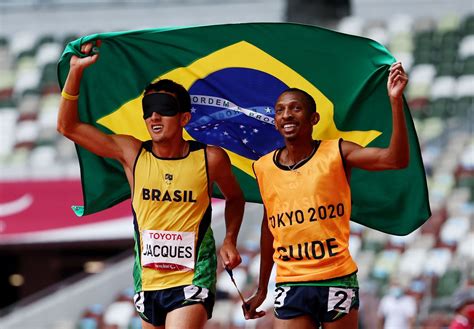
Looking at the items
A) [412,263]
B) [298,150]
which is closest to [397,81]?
[298,150]

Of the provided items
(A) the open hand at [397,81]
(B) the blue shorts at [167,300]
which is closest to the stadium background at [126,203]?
(B) the blue shorts at [167,300]

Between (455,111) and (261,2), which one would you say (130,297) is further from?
(261,2)

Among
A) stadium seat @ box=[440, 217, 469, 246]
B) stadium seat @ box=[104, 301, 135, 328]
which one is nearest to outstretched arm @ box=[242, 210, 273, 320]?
stadium seat @ box=[440, 217, 469, 246]

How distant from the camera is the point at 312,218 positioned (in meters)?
A: 7.36

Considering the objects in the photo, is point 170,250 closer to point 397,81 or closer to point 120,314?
point 397,81

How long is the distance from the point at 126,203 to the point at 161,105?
15.5 metres

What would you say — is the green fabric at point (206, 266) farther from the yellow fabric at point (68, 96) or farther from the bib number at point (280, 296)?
the yellow fabric at point (68, 96)

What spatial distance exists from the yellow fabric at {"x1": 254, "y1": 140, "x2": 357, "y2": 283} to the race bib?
48 centimetres

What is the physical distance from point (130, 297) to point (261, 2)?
1010 centimetres

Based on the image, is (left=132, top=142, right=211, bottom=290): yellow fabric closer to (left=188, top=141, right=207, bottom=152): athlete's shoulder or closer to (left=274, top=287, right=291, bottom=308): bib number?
(left=188, top=141, right=207, bottom=152): athlete's shoulder

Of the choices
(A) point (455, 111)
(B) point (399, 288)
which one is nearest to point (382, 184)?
(B) point (399, 288)

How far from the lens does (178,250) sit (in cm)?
750

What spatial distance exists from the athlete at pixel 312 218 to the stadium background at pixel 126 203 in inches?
356

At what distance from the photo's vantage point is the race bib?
7.50 meters
